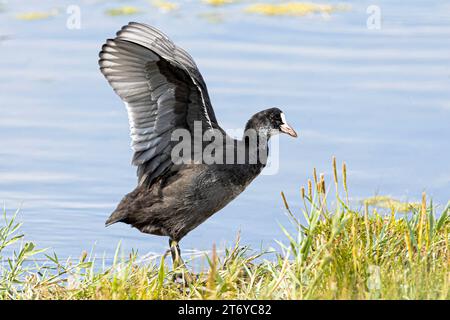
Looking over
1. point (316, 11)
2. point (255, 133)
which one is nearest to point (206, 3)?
point (316, 11)

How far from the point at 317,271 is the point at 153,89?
1.68 metres

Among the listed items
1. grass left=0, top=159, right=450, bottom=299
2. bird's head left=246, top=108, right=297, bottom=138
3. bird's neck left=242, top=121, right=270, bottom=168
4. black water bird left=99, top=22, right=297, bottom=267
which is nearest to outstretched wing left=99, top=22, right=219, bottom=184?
black water bird left=99, top=22, right=297, bottom=267

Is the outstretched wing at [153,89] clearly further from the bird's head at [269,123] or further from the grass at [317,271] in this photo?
the grass at [317,271]

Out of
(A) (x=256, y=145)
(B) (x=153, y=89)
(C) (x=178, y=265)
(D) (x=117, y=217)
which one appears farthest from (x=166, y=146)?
(C) (x=178, y=265)

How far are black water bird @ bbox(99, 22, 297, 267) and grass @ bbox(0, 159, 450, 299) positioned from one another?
0.46 meters

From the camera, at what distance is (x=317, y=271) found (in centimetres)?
498

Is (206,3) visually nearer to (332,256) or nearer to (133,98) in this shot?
(133,98)

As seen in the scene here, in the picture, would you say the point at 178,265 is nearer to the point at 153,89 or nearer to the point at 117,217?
the point at 117,217

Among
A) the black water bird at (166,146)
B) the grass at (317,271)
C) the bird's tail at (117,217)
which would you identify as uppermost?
the black water bird at (166,146)

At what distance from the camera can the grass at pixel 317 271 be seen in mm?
4869

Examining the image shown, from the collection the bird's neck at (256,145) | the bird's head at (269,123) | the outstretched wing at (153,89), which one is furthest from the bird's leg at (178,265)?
the bird's head at (269,123)

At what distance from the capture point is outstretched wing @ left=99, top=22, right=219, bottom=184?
596 centimetres

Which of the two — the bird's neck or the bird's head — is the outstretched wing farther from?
the bird's head

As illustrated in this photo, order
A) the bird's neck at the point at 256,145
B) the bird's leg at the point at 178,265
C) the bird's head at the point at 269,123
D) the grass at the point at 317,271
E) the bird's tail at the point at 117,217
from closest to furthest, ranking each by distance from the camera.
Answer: the grass at the point at 317,271 → the bird's leg at the point at 178,265 → the bird's tail at the point at 117,217 → the bird's neck at the point at 256,145 → the bird's head at the point at 269,123
